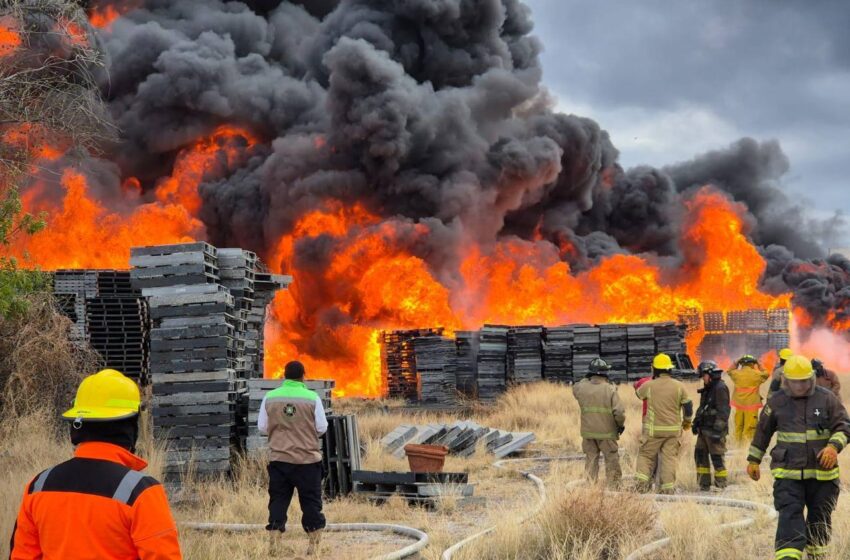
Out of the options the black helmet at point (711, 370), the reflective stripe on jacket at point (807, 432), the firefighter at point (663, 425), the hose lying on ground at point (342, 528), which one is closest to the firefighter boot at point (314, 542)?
the hose lying on ground at point (342, 528)

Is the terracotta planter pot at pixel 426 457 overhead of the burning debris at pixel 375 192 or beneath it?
beneath

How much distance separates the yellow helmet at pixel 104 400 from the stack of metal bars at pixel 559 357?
66.6 ft

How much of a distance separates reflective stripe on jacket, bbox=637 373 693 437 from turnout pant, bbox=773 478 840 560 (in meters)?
3.56

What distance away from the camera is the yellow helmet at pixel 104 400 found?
9.26 feet

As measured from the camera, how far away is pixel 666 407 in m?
9.73

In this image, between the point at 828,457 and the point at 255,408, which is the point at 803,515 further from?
the point at 255,408

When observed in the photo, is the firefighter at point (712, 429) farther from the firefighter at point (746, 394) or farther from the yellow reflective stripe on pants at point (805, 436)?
the yellow reflective stripe on pants at point (805, 436)

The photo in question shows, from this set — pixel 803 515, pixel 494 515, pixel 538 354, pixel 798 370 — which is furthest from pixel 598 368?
pixel 538 354

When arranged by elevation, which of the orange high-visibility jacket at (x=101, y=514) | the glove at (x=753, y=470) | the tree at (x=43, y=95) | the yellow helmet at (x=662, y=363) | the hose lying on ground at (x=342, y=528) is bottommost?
the hose lying on ground at (x=342, y=528)

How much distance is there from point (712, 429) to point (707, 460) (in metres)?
0.44

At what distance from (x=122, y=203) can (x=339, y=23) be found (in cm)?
1424

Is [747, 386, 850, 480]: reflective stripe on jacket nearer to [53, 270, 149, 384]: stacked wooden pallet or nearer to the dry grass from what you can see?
the dry grass

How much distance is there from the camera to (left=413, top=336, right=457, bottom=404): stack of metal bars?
75.8ft

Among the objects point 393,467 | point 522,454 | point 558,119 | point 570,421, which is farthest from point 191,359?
point 558,119
